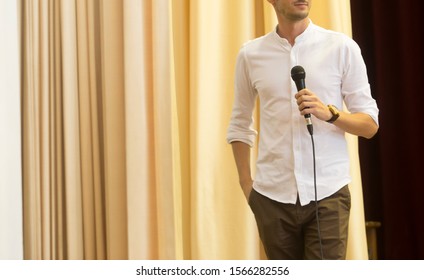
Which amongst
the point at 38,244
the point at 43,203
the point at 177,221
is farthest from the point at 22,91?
the point at 177,221

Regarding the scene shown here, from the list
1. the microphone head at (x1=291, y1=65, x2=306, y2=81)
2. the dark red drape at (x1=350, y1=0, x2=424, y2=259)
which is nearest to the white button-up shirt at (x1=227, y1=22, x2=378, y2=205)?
the microphone head at (x1=291, y1=65, x2=306, y2=81)

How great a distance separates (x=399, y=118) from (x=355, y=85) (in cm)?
82

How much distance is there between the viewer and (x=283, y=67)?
6.41 feet

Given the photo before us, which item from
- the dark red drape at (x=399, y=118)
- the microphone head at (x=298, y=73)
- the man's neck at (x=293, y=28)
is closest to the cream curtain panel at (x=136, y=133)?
the dark red drape at (x=399, y=118)

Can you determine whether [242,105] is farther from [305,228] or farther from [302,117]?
[305,228]

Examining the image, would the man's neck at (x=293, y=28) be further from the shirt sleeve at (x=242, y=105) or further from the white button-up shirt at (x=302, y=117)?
the shirt sleeve at (x=242, y=105)

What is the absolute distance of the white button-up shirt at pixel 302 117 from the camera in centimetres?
191

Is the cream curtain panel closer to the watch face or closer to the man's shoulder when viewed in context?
the man's shoulder

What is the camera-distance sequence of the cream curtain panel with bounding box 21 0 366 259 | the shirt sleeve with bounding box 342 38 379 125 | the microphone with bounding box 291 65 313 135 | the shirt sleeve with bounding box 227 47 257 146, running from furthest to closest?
the cream curtain panel with bounding box 21 0 366 259, the shirt sleeve with bounding box 227 47 257 146, the shirt sleeve with bounding box 342 38 379 125, the microphone with bounding box 291 65 313 135

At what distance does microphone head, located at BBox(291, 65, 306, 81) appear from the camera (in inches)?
70.9

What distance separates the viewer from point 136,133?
251cm

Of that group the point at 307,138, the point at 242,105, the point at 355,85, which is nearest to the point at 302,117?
the point at 307,138

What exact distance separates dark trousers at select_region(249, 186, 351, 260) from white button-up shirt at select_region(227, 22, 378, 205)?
1.1 inches
